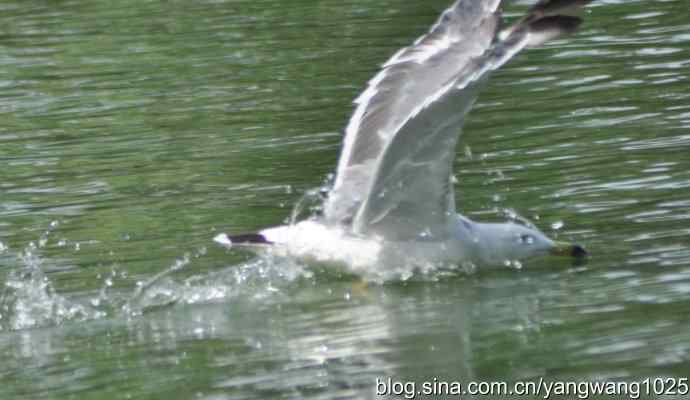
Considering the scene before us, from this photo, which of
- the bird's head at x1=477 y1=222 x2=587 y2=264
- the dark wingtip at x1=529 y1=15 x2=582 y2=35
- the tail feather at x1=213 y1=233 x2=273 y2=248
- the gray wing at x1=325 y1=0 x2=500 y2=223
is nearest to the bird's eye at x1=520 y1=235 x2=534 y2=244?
the bird's head at x1=477 y1=222 x2=587 y2=264

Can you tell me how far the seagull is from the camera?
25.9 feet

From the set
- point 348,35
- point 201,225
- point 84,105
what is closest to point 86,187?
point 201,225

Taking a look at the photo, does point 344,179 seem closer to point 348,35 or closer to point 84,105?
point 84,105

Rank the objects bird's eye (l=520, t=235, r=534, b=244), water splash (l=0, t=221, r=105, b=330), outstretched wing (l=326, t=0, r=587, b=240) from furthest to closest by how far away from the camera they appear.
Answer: bird's eye (l=520, t=235, r=534, b=244), water splash (l=0, t=221, r=105, b=330), outstretched wing (l=326, t=0, r=587, b=240)

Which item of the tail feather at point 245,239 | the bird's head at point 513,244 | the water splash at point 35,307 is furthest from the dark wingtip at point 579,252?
the water splash at point 35,307

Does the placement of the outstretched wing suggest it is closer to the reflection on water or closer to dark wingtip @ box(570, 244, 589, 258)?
the reflection on water

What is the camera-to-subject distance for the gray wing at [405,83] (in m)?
8.08

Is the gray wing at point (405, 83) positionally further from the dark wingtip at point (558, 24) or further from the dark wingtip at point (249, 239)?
the dark wingtip at point (249, 239)

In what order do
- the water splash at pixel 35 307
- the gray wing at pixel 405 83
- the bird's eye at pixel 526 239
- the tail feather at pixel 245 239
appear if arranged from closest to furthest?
the gray wing at pixel 405 83 < the water splash at pixel 35 307 < the tail feather at pixel 245 239 < the bird's eye at pixel 526 239

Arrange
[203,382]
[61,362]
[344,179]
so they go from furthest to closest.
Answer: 1. [344,179]
2. [61,362]
3. [203,382]

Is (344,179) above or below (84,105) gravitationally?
below

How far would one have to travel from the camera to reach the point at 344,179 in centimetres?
905

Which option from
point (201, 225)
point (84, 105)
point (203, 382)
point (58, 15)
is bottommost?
point (203, 382)

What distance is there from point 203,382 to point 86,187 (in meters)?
4.16
